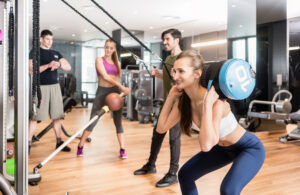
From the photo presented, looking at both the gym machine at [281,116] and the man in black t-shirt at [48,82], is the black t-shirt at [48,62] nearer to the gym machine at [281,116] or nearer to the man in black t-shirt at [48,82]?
the man in black t-shirt at [48,82]

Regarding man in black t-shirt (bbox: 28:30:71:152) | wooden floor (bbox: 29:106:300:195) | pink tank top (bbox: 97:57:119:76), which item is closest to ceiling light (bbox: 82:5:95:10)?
wooden floor (bbox: 29:106:300:195)

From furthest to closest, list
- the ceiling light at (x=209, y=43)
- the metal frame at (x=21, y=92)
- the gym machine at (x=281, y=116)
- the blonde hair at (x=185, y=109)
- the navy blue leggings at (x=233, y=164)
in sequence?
the ceiling light at (x=209, y=43), the gym machine at (x=281, y=116), the metal frame at (x=21, y=92), the blonde hair at (x=185, y=109), the navy blue leggings at (x=233, y=164)

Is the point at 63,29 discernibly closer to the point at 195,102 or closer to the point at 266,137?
the point at 266,137

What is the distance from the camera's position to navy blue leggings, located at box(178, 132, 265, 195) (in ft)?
4.48

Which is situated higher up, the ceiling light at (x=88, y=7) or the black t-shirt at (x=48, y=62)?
A: the ceiling light at (x=88, y=7)

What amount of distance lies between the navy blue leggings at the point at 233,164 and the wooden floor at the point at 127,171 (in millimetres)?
1009

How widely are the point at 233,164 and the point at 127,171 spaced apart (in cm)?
181

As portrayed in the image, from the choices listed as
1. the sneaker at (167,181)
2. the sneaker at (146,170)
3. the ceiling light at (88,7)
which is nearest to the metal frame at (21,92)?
the sneaker at (167,181)

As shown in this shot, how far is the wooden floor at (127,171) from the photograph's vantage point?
256 centimetres

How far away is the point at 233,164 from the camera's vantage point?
1.42 m

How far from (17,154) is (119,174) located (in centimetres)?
148

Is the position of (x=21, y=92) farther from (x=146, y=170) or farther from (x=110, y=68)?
(x=110, y=68)

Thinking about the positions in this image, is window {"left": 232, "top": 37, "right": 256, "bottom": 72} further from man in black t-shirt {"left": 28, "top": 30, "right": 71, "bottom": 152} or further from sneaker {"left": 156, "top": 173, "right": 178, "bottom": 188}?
sneaker {"left": 156, "top": 173, "right": 178, "bottom": 188}

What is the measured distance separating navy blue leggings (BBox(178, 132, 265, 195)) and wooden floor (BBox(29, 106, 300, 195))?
3.31 ft
